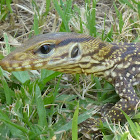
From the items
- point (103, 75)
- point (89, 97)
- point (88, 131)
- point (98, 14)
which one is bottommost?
point (88, 131)

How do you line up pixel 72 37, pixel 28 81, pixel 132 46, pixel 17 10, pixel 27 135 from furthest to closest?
pixel 17 10
pixel 132 46
pixel 28 81
pixel 72 37
pixel 27 135

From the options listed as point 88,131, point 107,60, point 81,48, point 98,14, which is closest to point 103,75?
point 107,60

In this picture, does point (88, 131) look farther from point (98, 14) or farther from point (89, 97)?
point (98, 14)

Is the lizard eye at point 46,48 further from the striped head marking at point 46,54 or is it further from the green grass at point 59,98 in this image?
the green grass at point 59,98

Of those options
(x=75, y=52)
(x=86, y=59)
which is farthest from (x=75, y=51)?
(x=86, y=59)

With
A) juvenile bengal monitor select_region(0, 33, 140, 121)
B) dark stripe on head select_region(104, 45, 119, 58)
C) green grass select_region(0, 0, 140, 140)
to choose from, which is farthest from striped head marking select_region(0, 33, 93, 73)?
dark stripe on head select_region(104, 45, 119, 58)

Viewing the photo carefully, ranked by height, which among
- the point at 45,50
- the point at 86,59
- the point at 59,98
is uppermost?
the point at 45,50

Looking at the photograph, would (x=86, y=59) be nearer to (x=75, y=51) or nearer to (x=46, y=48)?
(x=75, y=51)
